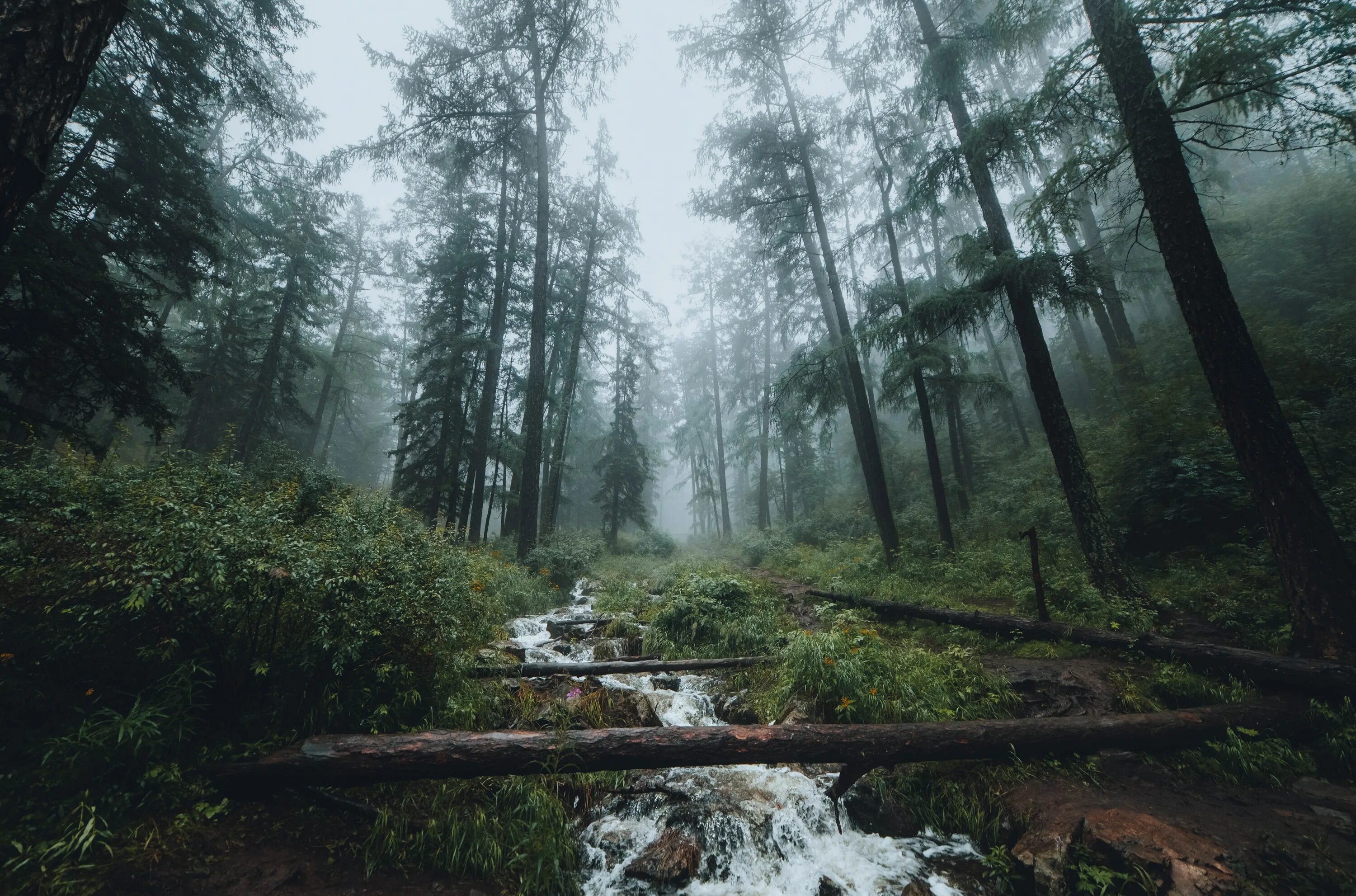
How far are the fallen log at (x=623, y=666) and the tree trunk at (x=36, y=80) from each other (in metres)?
5.68

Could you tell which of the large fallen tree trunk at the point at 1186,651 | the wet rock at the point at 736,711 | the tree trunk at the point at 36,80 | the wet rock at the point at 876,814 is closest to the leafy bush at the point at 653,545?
the large fallen tree trunk at the point at 1186,651

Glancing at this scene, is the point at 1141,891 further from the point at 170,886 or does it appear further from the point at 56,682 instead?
the point at 56,682

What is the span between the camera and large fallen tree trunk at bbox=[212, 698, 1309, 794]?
11.2 feet

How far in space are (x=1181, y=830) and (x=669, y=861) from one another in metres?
3.70

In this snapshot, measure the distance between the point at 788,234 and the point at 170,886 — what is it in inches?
647

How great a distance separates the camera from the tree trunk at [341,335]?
2286 centimetres

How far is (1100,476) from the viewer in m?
11.0

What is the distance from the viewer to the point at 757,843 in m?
3.87

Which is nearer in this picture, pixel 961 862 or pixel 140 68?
pixel 961 862

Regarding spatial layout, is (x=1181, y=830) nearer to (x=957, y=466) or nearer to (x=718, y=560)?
(x=957, y=466)

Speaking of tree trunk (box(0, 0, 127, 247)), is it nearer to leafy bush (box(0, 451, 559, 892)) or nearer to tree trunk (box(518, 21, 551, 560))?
leafy bush (box(0, 451, 559, 892))

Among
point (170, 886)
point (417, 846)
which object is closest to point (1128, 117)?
point (417, 846)

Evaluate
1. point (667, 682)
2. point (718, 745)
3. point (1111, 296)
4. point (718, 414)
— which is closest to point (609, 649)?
point (667, 682)

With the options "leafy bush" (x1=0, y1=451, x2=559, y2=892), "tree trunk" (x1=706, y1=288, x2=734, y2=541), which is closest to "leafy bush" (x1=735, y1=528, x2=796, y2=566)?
"tree trunk" (x1=706, y1=288, x2=734, y2=541)
